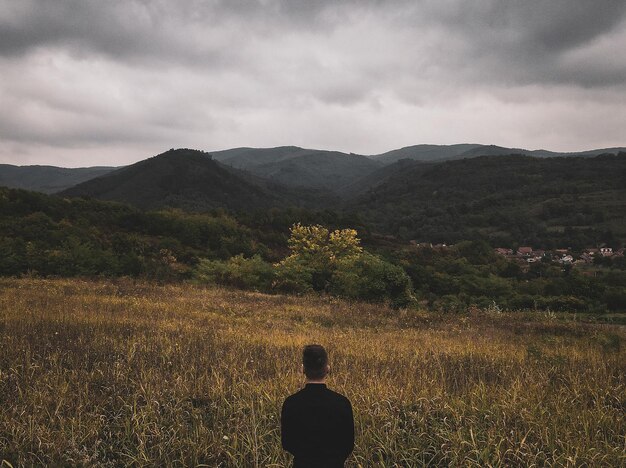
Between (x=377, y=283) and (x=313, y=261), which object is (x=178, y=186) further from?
(x=377, y=283)

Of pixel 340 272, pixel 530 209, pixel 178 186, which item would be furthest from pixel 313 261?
pixel 178 186

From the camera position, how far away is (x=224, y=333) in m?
8.53

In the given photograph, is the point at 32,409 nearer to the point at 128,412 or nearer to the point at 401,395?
the point at 128,412

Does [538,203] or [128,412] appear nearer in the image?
[128,412]

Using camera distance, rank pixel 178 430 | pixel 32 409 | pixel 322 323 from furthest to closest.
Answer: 1. pixel 322 323
2. pixel 32 409
3. pixel 178 430

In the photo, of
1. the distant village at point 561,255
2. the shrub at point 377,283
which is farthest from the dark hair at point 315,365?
the distant village at point 561,255

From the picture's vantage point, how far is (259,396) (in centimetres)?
480

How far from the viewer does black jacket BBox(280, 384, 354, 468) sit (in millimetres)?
2393

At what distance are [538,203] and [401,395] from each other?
16309 centimetres

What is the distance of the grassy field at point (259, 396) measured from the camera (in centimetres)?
375

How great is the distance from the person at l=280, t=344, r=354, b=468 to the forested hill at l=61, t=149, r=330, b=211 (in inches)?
5114

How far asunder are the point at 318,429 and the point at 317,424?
0.03 meters

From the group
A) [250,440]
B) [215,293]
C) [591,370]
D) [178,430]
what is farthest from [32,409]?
[215,293]

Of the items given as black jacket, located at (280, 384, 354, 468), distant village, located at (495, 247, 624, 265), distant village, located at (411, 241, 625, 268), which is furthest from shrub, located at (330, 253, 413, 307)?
distant village, located at (495, 247, 624, 265)
